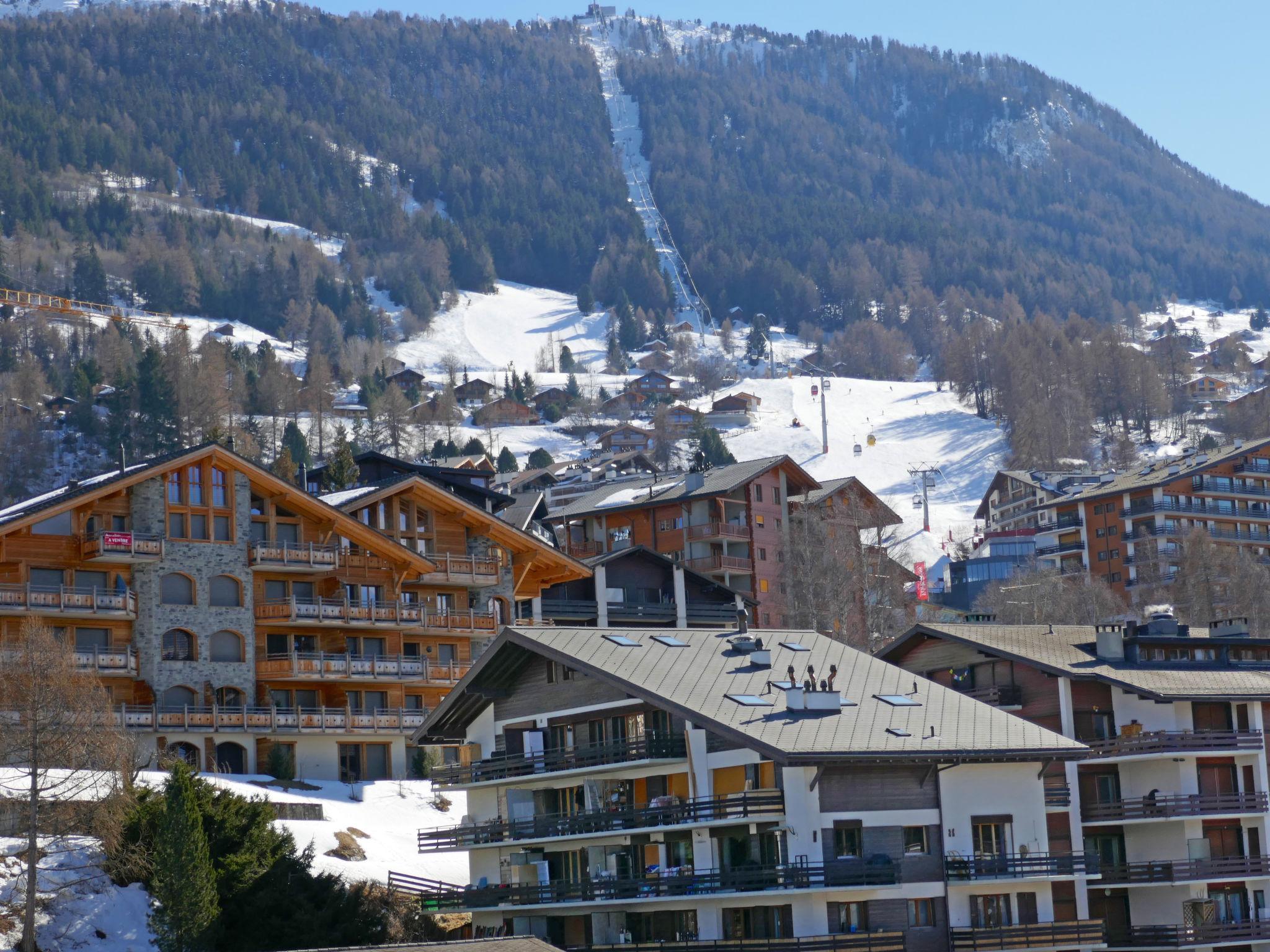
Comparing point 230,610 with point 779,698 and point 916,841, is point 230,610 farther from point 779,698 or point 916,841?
point 916,841

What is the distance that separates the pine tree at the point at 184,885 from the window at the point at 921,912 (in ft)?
58.6

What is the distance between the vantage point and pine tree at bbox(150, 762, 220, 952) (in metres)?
47.1

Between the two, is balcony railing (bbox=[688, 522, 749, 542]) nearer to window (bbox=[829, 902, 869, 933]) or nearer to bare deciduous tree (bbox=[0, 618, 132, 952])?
bare deciduous tree (bbox=[0, 618, 132, 952])

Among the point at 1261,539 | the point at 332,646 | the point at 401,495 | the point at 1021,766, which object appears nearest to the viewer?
the point at 1021,766

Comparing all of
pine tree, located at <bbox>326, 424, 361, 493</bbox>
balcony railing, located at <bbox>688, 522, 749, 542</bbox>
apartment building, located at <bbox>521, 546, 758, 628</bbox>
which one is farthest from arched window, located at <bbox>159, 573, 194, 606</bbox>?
balcony railing, located at <bbox>688, 522, 749, 542</bbox>

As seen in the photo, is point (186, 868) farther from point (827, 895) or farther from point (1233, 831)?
point (1233, 831)

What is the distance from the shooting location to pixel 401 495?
8281 cm

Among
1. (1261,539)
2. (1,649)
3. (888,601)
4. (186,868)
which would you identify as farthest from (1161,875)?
(1261,539)

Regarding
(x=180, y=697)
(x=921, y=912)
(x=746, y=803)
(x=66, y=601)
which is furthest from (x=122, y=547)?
(x=921, y=912)

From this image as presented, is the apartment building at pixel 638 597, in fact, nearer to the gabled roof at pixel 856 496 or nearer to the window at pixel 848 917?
the gabled roof at pixel 856 496

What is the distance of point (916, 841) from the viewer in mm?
49281

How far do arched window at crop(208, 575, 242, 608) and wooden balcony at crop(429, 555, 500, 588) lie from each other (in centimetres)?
865

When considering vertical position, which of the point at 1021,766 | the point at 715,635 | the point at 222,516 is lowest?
the point at 1021,766

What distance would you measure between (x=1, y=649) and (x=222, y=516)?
Answer: 1303 cm
